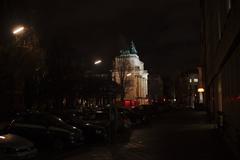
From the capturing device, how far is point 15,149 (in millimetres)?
14633

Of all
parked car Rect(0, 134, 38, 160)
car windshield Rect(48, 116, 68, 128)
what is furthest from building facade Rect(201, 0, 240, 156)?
car windshield Rect(48, 116, 68, 128)

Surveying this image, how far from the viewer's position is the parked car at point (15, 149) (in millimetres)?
14344

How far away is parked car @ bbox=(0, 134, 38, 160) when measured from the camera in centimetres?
1434

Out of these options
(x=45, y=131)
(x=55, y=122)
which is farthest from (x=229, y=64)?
(x=45, y=131)

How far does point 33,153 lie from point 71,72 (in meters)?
32.4

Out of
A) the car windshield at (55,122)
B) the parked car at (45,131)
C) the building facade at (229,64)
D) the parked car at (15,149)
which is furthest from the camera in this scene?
the car windshield at (55,122)

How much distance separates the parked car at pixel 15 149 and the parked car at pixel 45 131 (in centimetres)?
410

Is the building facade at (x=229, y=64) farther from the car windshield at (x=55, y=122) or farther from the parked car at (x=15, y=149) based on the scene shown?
the car windshield at (x=55, y=122)

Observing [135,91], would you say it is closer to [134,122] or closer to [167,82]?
[167,82]

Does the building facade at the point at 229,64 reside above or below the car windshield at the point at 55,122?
above

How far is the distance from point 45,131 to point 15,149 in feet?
17.4

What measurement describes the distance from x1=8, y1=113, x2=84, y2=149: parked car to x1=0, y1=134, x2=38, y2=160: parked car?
410 cm

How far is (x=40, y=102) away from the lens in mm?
46375

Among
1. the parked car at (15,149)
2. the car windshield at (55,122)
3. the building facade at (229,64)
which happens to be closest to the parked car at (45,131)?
the car windshield at (55,122)
